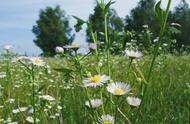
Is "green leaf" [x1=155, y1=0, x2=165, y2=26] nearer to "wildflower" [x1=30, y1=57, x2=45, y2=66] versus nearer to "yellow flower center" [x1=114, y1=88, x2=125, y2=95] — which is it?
"yellow flower center" [x1=114, y1=88, x2=125, y2=95]

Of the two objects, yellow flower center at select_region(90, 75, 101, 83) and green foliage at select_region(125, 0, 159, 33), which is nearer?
yellow flower center at select_region(90, 75, 101, 83)

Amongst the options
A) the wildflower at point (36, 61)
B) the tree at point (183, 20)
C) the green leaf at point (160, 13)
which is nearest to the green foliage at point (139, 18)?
the tree at point (183, 20)

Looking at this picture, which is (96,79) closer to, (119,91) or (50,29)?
(119,91)

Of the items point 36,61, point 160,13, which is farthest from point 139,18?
point 160,13

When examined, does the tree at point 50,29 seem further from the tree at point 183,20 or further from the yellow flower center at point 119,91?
the yellow flower center at point 119,91

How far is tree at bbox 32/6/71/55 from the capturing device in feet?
171

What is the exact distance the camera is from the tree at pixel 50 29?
5225 cm

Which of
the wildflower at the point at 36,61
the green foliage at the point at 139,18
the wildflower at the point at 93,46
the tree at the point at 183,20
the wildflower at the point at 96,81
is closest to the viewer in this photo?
the wildflower at the point at 96,81

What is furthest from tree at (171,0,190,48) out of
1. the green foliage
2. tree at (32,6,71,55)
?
tree at (32,6,71,55)

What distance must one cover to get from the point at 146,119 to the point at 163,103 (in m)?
0.41

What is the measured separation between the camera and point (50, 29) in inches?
2104

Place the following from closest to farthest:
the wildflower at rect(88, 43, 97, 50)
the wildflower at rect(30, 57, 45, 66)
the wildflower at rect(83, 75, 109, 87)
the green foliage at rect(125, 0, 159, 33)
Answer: the wildflower at rect(83, 75, 109, 87) → the wildflower at rect(88, 43, 97, 50) → the wildflower at rect(30, 57, 45, 66) → the green foliage at rect(125, 0, 159, 33)

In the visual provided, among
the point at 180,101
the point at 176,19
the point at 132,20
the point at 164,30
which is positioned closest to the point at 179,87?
the point at 180,101

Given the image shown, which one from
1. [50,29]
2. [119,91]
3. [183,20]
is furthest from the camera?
[50,29]
